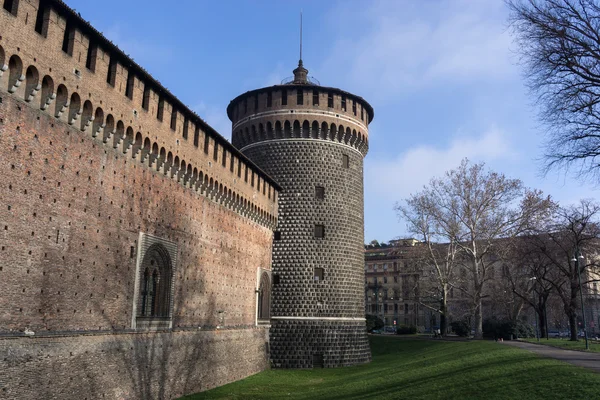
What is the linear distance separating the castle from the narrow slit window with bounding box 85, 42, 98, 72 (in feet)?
0.11

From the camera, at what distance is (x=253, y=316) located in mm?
24250

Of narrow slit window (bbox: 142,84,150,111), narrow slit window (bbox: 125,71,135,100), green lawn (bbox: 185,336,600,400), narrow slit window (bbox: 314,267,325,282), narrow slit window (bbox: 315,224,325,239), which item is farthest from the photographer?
narrow slit window (bbox: 315,224,325,239)

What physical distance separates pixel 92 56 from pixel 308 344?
Result: 18.3 m

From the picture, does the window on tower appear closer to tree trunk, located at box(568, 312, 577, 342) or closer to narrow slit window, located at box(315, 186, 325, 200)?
narrow slit window, located at box(315, 186, 325, 200)

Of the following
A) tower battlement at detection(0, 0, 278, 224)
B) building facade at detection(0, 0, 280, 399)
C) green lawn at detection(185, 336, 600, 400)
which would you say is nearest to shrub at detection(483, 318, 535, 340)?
green lawn at detection(185, 336, 600, 400)

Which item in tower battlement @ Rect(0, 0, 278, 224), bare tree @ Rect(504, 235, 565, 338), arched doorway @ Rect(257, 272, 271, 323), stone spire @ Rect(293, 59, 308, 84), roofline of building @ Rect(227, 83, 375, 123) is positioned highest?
stone spire @ Rect(293, 59, 308, 84)

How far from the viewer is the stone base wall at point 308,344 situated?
85.1 feet

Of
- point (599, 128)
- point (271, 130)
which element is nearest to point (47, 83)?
point (599, 128)

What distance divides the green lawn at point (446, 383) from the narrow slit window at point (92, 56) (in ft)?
36.6

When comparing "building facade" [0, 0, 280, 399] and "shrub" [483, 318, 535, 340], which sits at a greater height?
"building facade" [0, 0, 280, 399]

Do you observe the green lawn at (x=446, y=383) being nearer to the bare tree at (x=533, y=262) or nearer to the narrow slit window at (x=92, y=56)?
the narrow slit window at (x=92, y=56)

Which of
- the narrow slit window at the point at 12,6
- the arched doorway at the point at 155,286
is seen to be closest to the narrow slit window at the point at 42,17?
the narrow slit window at the point at 12,6

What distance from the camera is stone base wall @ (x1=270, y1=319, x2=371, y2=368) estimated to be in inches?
1021

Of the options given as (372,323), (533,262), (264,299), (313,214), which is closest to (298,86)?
(313,214)
